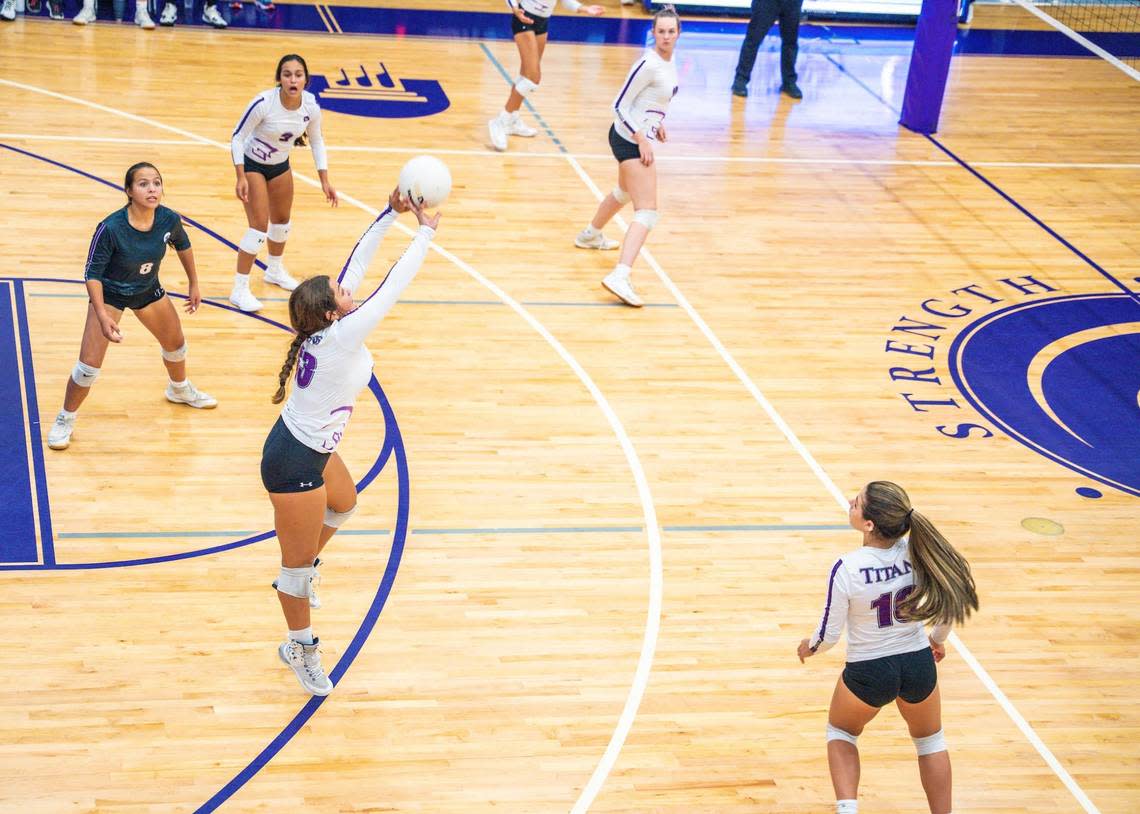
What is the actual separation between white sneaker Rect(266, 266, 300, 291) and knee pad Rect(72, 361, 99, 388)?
232 centimetres

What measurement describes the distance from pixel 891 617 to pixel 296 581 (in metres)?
2.56

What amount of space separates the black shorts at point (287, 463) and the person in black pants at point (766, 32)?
10637 millimetres

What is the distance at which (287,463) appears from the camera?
5.41 metres

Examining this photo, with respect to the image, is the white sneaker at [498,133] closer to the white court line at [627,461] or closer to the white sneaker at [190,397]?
the white court line at [627,461]

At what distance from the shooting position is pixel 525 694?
6180 millimetres

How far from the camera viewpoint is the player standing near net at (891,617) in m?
5.05

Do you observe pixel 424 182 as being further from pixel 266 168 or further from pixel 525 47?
pixel 525 47

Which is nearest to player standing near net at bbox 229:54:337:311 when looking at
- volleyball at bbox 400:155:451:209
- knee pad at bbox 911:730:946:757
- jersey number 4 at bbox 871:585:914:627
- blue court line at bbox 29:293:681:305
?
blue court line at bbox 29:293:681:305

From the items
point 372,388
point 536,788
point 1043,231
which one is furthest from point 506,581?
point 1043,231

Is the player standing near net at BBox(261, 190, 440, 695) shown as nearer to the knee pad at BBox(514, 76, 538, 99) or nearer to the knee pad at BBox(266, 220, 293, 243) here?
the knee pad at BBox(266, 220, 293, 243)

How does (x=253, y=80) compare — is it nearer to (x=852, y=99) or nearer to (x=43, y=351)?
(x=43, y=351)

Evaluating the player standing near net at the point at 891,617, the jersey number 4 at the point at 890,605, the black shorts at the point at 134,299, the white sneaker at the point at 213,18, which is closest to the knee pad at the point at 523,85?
the white sneaker at the point at 213,18

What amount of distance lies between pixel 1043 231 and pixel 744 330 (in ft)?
12.9

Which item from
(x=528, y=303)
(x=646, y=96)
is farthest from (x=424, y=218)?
(x=646, y=96)
